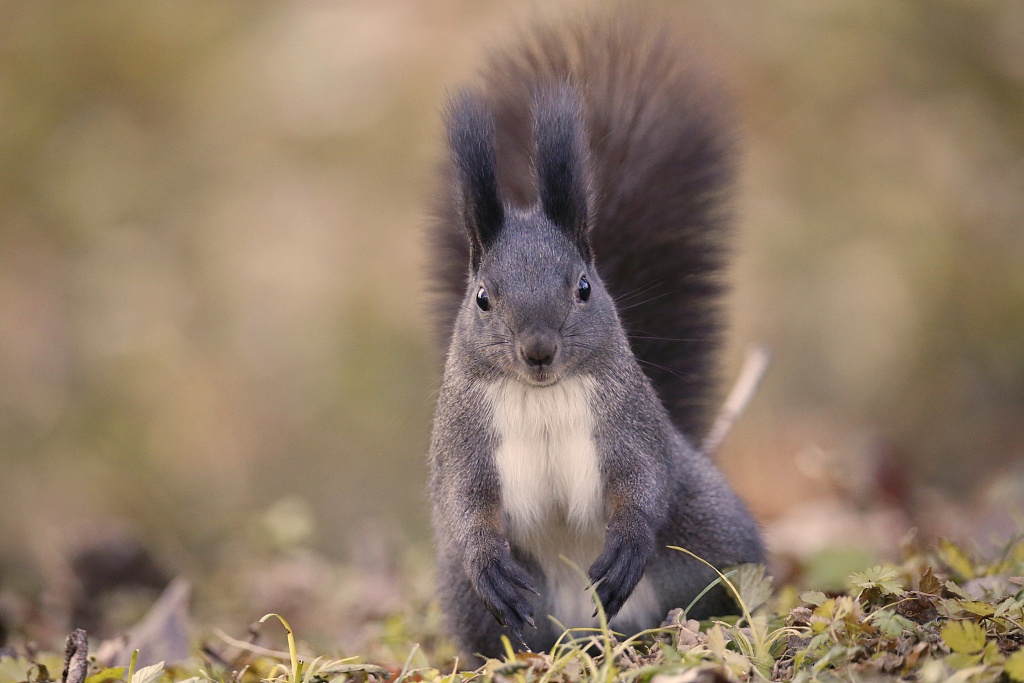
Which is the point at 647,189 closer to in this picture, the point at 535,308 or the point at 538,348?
the point at 535,308

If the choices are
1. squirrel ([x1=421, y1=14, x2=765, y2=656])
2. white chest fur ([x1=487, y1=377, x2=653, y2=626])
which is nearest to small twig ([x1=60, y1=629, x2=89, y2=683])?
squirrel ([x1=421, y1=14, x2=765, y2=656])

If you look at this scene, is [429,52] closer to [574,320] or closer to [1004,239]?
[1004,239]

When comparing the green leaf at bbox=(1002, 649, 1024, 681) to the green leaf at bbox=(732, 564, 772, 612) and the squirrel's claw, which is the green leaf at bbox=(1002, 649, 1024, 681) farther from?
the squirrel's claw

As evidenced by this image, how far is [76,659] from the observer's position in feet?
7.00

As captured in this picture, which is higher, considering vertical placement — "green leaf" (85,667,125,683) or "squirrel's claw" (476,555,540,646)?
"squirrel's claw" (476,555,540,646)

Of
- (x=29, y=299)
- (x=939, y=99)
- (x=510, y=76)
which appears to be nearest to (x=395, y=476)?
(x=29, y=299)

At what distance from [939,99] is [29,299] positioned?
5.02m

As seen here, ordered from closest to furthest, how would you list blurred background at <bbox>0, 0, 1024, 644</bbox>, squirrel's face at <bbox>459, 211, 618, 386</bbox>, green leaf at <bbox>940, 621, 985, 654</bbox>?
green leaf at <bbox>940, 621, 985, 654</bbox> → squirrel's face at <bbox>459, 211, 618, 386</bbox> → blurred background at <bbox>0, 0, 1024, 644</bbox>

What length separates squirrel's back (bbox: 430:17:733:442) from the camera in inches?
115

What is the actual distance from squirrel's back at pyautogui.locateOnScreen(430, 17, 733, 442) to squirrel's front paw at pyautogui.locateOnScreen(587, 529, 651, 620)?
2.53 ft

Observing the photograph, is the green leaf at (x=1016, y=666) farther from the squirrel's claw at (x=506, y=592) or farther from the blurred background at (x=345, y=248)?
the blurred background at (x=345, y=248)

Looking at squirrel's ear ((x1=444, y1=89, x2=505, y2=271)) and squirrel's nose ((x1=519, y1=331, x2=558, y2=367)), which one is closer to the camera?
squirrel's nose ((x1=519, y1=331, x2=558, y2=367))

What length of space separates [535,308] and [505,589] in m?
0.60

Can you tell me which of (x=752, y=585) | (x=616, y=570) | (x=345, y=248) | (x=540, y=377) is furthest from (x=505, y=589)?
(x=345, y=248)
